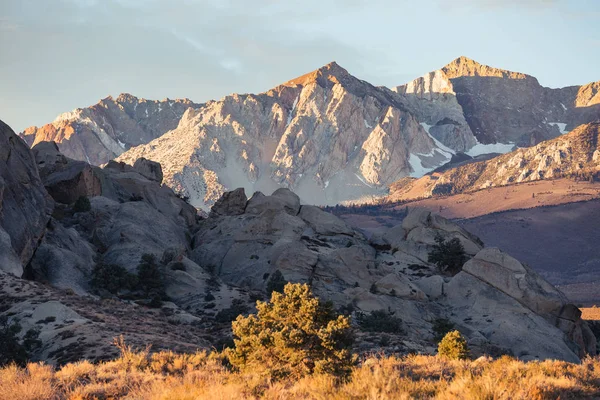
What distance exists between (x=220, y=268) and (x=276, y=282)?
13.2 m

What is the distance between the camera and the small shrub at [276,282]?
56.2 metres

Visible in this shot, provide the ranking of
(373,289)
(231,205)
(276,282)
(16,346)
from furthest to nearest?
(231,205), (373,289), (276,282), (16,346)

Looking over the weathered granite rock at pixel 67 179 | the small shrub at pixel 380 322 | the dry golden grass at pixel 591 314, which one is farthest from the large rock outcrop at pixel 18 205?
the dry golden grass at pixel 591 314

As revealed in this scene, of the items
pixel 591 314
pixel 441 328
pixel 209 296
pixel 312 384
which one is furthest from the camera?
pixel 591 314

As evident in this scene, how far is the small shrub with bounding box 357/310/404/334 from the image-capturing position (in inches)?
1847

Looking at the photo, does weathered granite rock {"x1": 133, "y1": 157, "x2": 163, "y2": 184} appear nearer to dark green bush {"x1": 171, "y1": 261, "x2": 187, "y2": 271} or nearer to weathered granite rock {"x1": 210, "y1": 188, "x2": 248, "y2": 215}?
weathered granite rock {"x1": 210, "y1": 188, "x2": 248, "y2": 215}

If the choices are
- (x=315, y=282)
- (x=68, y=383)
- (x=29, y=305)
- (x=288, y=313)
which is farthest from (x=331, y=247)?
(x=68, y=383)

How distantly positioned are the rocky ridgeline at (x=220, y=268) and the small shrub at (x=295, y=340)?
388 inches

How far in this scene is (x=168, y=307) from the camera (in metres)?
48.7

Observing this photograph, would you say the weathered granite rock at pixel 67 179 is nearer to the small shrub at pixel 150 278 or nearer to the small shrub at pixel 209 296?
the small shrub at pixel 150 278

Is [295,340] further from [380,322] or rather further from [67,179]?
[67,179]

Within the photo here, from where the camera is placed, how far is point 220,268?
2682 inches

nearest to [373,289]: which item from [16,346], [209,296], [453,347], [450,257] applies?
[209,296]

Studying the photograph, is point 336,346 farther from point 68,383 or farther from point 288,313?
point 68,383
